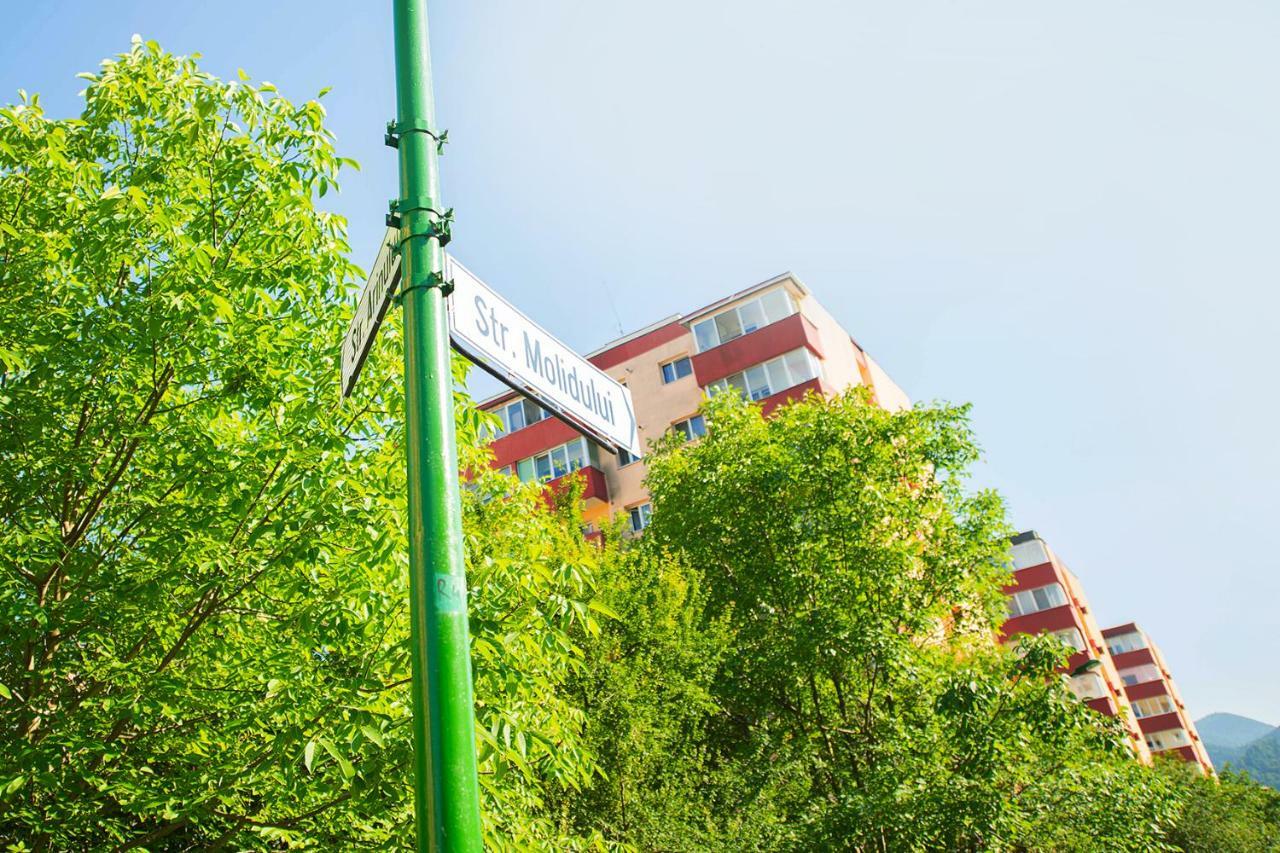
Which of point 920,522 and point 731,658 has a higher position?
point 920,522

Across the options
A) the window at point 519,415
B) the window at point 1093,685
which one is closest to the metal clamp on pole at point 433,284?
the window at point 519,415

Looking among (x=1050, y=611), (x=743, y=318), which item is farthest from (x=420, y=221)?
(x=1050, y=611)

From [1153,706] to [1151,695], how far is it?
1124mm

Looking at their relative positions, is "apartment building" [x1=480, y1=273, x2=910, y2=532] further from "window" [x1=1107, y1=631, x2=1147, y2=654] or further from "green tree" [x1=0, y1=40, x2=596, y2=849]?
"window" [x1=1107, y1=631, x2=1147, y2=654]

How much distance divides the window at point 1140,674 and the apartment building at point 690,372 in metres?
53.1

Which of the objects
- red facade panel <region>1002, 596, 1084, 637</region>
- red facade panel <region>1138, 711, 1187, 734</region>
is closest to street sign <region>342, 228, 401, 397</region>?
red facade panel <region>1002, 596, 1084, 637</region>

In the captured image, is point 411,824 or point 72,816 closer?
point 411,824

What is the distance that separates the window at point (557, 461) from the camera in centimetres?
3344

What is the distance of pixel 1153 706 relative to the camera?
69375mm

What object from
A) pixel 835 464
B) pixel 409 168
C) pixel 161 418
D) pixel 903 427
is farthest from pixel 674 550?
pixel 409 168

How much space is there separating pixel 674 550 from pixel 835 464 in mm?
4241

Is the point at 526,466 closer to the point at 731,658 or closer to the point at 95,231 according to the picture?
the point at 731,658

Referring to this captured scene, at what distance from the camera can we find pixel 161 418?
7.18m

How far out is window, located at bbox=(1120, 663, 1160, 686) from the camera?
7175 cm
